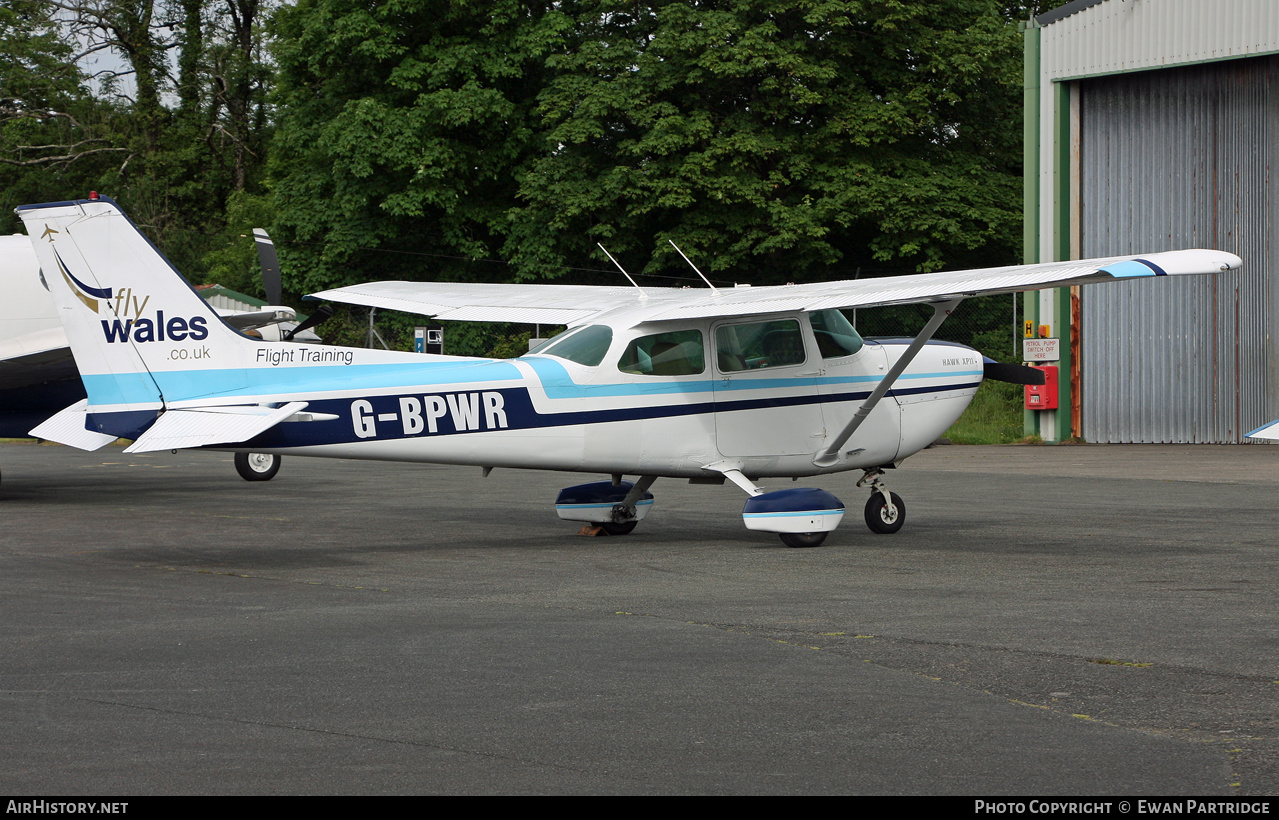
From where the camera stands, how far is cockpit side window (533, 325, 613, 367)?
11.1m

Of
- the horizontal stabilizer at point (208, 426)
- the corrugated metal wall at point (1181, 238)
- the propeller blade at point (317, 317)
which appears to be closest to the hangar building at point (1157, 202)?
the corrugated metal wall at point (1181, 238)

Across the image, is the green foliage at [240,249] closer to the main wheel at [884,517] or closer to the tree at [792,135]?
the tree at [792,135]

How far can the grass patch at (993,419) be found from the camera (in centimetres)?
2472

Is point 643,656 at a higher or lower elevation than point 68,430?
lower

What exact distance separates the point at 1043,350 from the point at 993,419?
286cm

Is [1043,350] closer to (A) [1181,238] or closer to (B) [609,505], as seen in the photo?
(A) [1181,238]

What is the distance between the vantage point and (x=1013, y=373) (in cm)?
1230

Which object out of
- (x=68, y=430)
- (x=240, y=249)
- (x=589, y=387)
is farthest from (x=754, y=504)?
(x=240, y=249)

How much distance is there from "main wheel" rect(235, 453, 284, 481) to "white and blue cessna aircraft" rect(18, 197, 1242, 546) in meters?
5.96

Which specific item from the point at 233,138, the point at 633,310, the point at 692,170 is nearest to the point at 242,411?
the point at 633,310

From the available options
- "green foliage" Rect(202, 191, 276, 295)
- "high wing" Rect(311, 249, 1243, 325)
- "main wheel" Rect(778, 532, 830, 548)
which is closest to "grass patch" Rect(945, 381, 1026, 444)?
"high wing" Rect(311, 249, 1243, 325)

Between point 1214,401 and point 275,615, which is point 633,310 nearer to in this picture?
point 275,615

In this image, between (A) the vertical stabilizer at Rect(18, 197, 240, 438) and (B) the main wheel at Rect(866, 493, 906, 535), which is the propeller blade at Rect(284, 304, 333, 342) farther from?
(B) the main wheel at Rect(866, 493, 906, 535)
